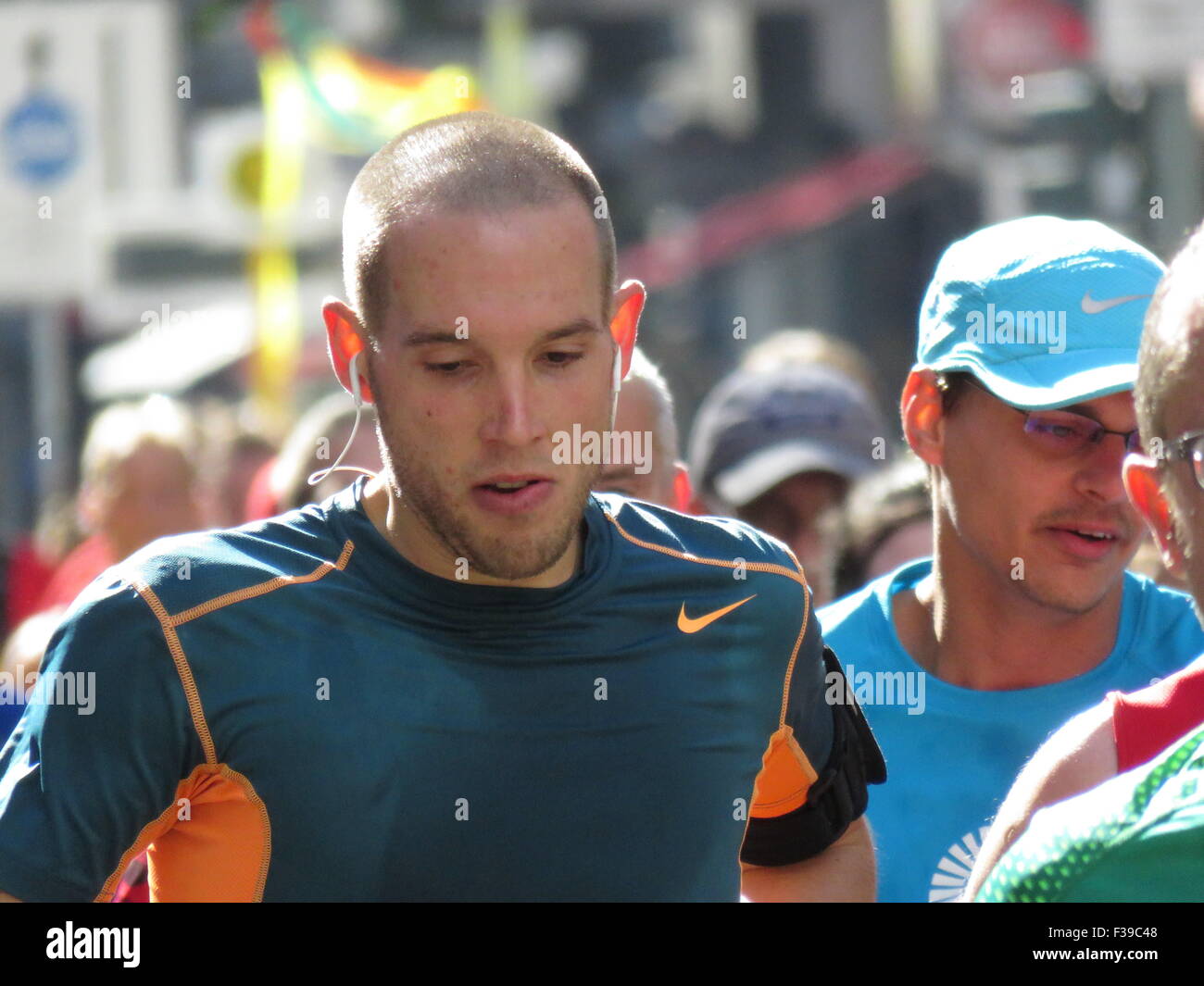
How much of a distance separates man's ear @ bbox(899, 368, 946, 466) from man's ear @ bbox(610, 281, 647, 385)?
30.1 inches

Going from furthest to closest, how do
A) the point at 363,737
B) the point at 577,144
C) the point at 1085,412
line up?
1. the point at 577,144
2. the point at 1085,412
3. the point at 363,737

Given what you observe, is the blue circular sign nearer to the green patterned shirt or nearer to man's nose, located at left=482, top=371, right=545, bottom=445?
man's nose, located at left=482, top=371, right=545, bottom=445

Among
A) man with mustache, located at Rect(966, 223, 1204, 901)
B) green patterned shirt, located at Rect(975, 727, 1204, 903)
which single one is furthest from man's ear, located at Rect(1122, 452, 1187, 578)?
green patterned shirt, located at Rect(975, 727, 1204, 903)

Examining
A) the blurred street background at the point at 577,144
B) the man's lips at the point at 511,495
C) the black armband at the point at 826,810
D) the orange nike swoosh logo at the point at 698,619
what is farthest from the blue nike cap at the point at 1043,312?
the blurred street background at the point at 577,144

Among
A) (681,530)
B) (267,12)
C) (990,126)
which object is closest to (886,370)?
(990,126)

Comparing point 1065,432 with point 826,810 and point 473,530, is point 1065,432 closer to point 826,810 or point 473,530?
point 826,810

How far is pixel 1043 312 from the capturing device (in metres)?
3.16

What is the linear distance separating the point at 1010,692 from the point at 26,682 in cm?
251

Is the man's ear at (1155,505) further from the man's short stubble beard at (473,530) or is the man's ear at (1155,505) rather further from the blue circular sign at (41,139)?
the blue circular sign at (41,139)

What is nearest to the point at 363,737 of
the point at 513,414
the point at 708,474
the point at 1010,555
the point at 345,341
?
the point at 513,414

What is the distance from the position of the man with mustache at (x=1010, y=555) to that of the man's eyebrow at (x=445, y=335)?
909 millimetres

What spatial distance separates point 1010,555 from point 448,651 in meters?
1.14

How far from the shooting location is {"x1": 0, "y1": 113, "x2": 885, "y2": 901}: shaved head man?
233 cm

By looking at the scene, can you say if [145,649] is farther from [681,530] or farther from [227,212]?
[227,212]
